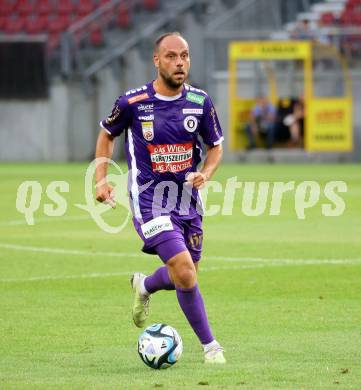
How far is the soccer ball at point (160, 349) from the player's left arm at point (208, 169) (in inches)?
37.6

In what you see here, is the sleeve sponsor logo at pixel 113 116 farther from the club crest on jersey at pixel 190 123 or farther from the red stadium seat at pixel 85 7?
the red stadium seat at pixel 85 7

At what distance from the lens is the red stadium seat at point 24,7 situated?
38.5m

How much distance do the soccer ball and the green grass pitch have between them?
86 mm

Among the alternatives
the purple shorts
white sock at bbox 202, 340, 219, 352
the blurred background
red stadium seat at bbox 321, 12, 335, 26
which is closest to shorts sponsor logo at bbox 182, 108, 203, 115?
the purple shorts

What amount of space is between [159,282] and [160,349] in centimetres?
107

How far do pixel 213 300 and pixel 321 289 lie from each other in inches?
45.0

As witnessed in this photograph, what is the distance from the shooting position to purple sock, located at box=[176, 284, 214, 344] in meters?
7.71

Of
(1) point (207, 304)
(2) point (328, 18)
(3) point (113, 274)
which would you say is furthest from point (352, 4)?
(1) point (207, 304)

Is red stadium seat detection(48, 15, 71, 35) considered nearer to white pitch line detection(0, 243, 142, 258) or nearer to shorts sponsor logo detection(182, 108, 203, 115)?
white pitch line detection(0, 243, 142, 258)

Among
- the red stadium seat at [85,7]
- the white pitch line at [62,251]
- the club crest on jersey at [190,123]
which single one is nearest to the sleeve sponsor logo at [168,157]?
the club crest on jersey at [190,123]

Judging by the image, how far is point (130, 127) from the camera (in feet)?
26.9

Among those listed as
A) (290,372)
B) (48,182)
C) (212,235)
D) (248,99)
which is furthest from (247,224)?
(248,99)

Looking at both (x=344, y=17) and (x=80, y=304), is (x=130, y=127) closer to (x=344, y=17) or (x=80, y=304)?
(x=80, y=304)

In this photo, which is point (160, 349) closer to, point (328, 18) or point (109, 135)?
point (109, 135)
